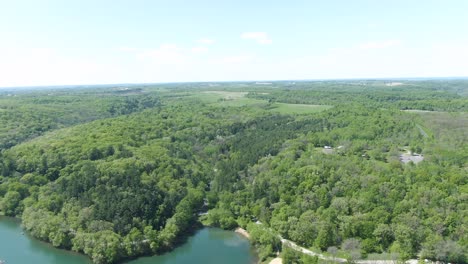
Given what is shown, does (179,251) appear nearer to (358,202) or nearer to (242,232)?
(242,232)

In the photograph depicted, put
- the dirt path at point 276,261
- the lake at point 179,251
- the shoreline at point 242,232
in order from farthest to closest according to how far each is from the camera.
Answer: the shoreline at point 242,232
the lake at point 179,251
the dirt path at point 276,261

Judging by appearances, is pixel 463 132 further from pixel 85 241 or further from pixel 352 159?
pixel 85 241

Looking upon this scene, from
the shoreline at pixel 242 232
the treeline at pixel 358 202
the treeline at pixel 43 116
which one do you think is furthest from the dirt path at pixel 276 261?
the treeline at pixel 43 116

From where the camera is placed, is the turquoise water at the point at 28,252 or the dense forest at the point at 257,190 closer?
the dense forest at the point at 257,190

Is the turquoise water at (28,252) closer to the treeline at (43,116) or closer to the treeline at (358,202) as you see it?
the treeline at (358,202)

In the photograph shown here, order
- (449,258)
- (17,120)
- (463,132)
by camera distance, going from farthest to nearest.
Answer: (17,120) → (463,132) → (449,258)

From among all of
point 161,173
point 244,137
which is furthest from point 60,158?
point 244,137

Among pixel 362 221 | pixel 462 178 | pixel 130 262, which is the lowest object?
pixel 130 262

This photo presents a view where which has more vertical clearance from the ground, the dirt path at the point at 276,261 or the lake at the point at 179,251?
the dirt path at the point at 276,261

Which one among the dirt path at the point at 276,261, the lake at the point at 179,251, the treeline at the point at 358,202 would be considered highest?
the treeline at the point at 358,202

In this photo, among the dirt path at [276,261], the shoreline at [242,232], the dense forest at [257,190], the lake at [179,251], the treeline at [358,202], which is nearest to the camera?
the treeline at [358,202]
